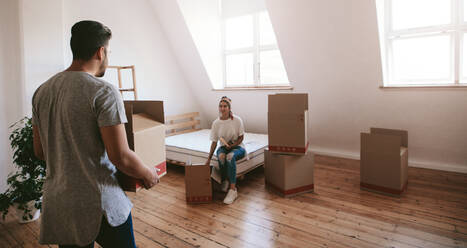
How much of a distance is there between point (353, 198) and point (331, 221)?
56 centimetres

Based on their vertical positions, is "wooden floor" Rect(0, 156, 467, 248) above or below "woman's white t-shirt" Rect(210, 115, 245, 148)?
below

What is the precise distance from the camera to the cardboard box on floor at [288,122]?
105 inches

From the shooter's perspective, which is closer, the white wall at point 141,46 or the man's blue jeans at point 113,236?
the man's blue jeans at point 113,236

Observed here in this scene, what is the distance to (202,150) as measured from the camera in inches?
136

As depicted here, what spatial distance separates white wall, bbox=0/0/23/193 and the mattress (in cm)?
165

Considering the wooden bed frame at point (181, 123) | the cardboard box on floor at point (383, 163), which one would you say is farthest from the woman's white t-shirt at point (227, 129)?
the wooden bed frame at point (181, 123)

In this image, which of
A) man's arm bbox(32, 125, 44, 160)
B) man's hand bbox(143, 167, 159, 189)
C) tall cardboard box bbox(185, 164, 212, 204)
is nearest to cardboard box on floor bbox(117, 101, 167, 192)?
man's hand bbox(143, 167, 159, 189)

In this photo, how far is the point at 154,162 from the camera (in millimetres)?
1203

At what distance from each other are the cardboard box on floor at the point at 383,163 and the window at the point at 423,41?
3.14 feet

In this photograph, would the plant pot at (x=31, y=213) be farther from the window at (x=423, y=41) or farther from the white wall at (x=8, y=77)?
the window at (x=423, y=41)

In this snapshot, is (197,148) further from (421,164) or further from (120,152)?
(421,164)

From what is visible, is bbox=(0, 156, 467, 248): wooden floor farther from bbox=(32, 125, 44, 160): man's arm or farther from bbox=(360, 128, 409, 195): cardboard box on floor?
bbox=(32, 125, 44, 160): man's arm

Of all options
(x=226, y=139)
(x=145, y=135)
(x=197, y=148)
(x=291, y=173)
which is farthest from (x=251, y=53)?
(x=145, y=135)

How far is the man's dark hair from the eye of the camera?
0.92 meters
